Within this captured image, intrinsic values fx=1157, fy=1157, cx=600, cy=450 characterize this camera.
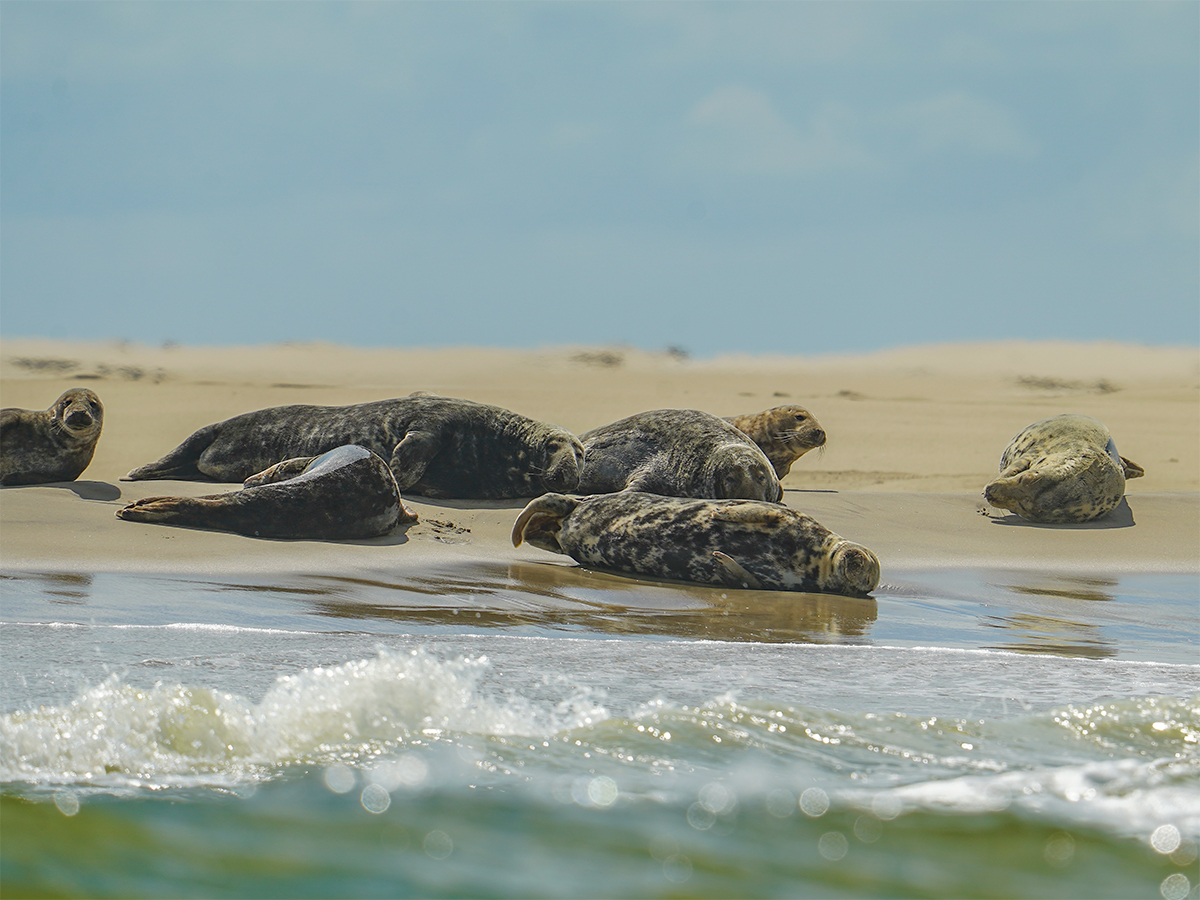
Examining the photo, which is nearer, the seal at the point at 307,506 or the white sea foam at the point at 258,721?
the white sea foam at the point at 258,721

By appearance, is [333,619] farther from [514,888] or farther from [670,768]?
[514,888]

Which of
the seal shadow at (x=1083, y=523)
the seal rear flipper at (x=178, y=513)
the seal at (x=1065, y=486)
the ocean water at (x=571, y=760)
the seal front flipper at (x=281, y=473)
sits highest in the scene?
the seal at (x=1065, y=486)

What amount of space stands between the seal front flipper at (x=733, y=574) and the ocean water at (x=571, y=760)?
139 centimetres

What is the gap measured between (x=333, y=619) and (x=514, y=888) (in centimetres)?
269

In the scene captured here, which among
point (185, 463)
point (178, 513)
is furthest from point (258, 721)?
point (185, 463)

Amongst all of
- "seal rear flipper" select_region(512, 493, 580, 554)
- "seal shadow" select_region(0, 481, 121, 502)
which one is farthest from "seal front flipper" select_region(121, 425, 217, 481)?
"seal rear flipper" select_region(512, 493, 580, 554)

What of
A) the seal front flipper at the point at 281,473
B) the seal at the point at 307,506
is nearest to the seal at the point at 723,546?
the seal at the point at 307,506

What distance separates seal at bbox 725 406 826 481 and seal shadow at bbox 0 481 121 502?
531 cm

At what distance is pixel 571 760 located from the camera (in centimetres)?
263

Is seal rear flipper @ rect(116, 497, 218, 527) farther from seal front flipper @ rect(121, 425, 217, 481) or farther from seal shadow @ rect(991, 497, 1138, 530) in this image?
seal shadow @ rect(991, 497, 1138, 530)

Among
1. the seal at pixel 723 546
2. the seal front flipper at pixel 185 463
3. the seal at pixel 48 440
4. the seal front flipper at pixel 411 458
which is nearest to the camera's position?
the seal at pixel 723 546

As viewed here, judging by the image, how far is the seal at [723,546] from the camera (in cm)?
594

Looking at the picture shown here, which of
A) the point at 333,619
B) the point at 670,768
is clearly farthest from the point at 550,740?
the point at 333,619

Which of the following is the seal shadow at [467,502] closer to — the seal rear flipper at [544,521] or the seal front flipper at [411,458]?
the seal front flipper at [411,458]
